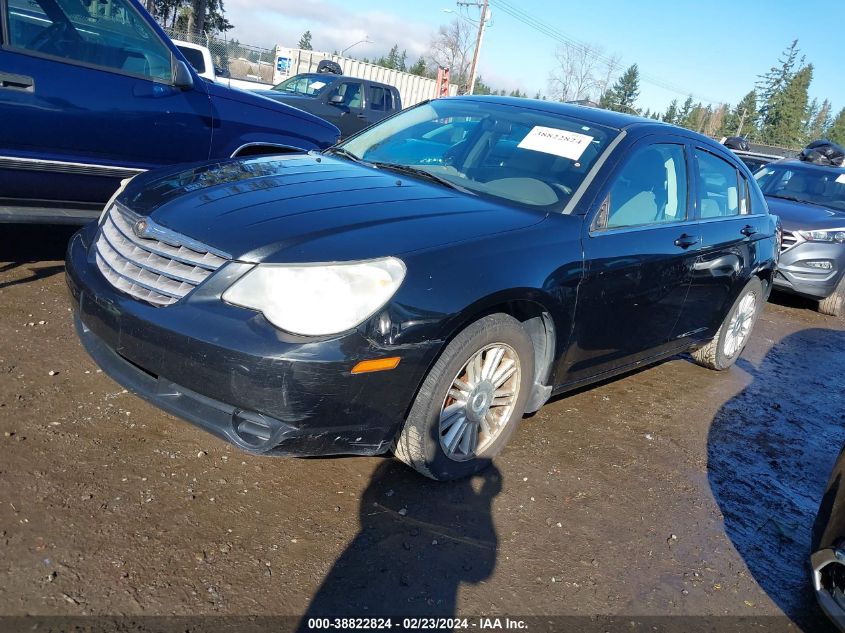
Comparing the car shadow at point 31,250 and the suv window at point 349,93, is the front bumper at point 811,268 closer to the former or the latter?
the car shadow at point 31,250

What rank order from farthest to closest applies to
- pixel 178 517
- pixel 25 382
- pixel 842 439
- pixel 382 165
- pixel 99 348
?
pixel 842 439
pixel 382 165
pixel 25 382
pixel 99 348
pixel 178 517

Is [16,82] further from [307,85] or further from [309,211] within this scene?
[307,85]

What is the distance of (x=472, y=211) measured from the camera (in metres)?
3.09

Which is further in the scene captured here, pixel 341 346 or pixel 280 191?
pixel 280 191

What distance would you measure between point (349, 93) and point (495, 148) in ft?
37.1

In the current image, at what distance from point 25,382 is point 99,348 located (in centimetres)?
71

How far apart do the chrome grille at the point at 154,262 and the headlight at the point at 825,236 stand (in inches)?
295

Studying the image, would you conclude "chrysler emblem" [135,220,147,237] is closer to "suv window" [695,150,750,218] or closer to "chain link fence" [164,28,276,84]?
"suv window" [695,150,750,218]

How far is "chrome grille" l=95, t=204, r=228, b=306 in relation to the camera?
2.57 meters

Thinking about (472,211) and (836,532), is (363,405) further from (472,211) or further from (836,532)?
(836,532)

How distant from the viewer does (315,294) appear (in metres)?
2.44

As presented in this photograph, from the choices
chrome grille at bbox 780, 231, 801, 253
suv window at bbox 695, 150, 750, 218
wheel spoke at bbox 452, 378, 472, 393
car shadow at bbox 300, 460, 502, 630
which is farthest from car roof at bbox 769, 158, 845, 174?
wheel spoke at bbox 452, 378, 472, 393

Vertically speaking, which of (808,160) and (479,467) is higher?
(808,160)

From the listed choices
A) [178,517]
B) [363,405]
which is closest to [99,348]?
[178,517]
